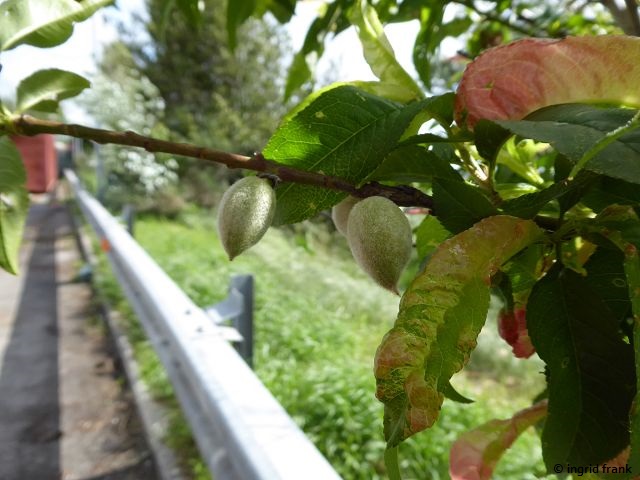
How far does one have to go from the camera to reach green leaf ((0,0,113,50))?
654 mm

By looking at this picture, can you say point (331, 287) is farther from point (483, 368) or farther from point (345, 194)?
point (345, 194)

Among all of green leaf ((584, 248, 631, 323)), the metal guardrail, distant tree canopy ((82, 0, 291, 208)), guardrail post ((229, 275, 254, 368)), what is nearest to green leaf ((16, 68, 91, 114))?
green leaf ((584, 248, 631, 323))

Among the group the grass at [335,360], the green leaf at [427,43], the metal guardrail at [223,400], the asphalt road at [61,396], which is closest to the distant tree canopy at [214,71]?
the grass at [335,360]

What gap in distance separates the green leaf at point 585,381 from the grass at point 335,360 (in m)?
0.24

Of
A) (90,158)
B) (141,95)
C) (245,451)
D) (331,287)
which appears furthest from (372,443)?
(141,95)

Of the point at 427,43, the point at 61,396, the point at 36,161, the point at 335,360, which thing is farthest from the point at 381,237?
the point at 61,396

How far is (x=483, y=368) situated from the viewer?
4430 millimetres

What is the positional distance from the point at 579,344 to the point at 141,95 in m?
13.5

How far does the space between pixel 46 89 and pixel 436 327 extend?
59cm

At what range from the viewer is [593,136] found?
1.63ft

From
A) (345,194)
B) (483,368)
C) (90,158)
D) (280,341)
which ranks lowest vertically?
(483,368)

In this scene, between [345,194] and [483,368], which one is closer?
[345,194]

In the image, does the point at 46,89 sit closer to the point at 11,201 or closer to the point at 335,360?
the point at 11,201

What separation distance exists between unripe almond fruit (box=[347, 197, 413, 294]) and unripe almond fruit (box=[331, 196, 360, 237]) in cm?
7
